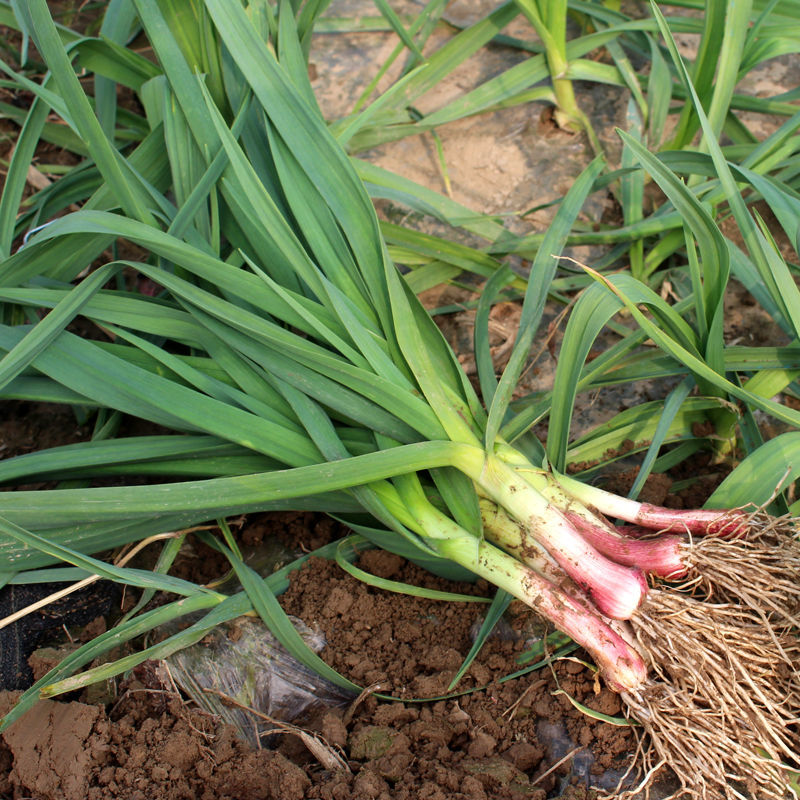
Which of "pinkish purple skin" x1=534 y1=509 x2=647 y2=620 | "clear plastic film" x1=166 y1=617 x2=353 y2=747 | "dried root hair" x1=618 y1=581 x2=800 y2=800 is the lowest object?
"clear plastic film" x1=166 y1=617 x2=353 y2=747

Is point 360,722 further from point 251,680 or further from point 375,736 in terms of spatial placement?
point 251,680

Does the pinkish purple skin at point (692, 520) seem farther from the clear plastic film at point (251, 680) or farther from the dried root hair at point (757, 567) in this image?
the clear plastic film at point (251, 680)

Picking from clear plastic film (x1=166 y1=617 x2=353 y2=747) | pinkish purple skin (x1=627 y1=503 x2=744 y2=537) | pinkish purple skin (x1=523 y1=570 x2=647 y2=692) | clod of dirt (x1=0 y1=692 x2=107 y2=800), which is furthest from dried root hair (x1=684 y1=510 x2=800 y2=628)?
clod of dirt (x1=0 y1=692 x2=107 y2=800)

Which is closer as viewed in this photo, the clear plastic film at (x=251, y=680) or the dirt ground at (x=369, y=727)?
the dirt ground at (x=369, y=727)

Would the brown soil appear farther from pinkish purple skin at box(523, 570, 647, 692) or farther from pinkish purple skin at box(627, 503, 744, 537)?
pinkish purple skin at box(627, 503, 744, 537)

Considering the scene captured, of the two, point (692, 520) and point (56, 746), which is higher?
point (692, 520)

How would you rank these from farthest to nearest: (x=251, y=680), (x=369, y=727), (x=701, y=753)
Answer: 1. (x=251, y=680)
2. (x=369, y=727)
3. (x=701, y=753)

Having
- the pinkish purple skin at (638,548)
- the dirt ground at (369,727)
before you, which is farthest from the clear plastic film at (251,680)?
the pinkish purple skin at (638,548)

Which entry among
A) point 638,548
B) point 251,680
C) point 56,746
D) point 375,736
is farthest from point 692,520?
point 56,746
